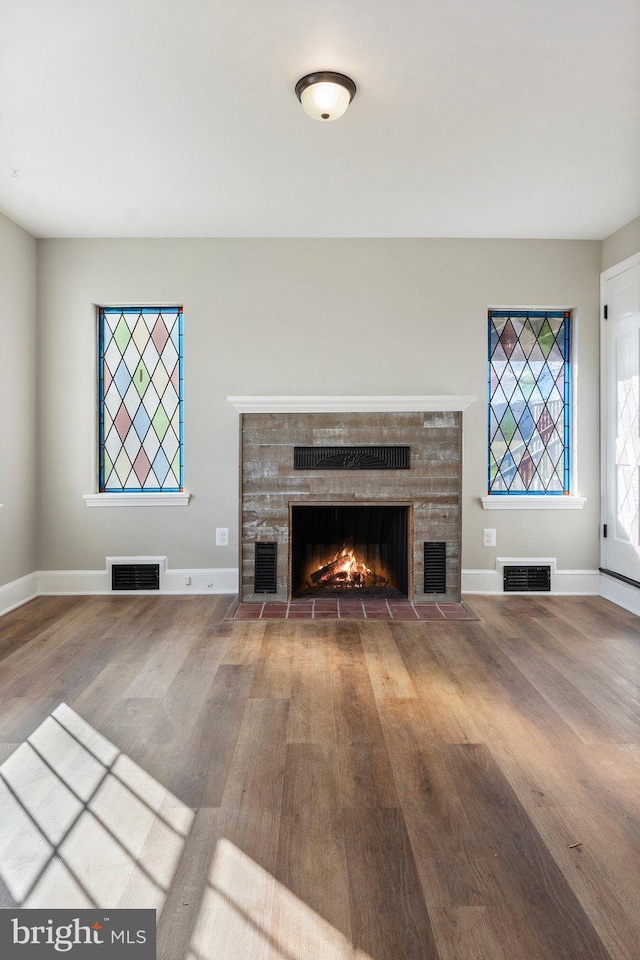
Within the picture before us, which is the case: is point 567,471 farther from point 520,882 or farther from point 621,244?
point 520,882

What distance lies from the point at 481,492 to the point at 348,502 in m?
1.04

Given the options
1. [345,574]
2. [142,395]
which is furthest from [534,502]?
[142,395]

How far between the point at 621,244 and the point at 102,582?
14.3ft

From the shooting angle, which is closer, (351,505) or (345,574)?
(351,505)

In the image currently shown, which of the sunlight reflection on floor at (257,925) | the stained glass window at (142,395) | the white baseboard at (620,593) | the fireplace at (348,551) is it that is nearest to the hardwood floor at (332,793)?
the sunlight reflection on floor at (257,925)

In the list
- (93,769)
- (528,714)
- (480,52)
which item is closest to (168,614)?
(93,769)

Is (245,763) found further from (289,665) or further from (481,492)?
(481,492)

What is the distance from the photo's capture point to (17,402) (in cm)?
396

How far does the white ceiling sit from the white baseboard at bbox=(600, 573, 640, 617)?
245 cm

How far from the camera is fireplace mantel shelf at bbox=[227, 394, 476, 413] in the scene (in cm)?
390

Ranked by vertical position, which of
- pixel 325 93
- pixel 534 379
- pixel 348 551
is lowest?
pixel 348 551

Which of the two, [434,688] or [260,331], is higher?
[260,331]

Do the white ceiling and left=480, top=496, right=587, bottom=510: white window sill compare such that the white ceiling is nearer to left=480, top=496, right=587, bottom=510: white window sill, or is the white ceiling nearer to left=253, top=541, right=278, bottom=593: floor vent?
left=480, top=496, right=587, bottom=510: white window sill

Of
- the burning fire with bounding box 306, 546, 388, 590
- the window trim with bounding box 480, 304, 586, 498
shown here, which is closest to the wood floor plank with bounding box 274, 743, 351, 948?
the burning fire with bounding box 306, 546, 388, 590
